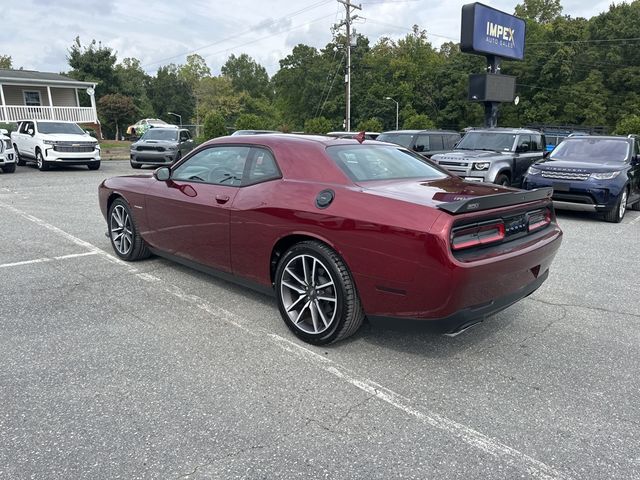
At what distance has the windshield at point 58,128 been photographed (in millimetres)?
17703

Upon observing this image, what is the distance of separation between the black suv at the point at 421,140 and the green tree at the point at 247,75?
328 ft

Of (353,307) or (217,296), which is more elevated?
(353,307)

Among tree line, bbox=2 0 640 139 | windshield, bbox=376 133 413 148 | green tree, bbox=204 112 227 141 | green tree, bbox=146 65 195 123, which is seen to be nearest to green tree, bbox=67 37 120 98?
tree line, bbox=2 0 640 139

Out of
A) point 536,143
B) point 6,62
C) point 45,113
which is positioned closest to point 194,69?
point 6,62

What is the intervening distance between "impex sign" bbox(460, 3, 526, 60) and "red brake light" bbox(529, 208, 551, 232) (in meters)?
18.1

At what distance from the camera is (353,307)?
3434 millimetres

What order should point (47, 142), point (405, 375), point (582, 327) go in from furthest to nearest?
point (47, 142), point (582, 327), point (405, 375)

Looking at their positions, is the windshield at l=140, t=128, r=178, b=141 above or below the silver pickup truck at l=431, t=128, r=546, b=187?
above

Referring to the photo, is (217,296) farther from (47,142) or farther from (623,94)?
(623,94)

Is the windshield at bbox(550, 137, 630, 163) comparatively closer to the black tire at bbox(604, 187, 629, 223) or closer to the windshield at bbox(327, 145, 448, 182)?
the black tire at bbox(604, 187, 629, 223)

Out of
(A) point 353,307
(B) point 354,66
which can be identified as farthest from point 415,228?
(B) point 354,66

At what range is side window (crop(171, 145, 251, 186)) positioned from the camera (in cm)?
436

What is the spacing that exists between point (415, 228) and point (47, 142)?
1717 centimetres

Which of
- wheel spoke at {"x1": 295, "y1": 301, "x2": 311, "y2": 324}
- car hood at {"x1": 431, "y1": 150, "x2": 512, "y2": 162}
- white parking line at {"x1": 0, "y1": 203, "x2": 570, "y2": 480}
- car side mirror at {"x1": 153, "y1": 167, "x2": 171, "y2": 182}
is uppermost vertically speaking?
car side mirror at {"x1": 153, "y1": 167, "x2": 171, "y2": 182}
